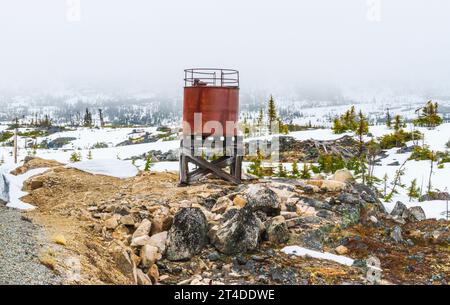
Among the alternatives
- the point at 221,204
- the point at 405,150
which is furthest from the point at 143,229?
the point at 405,150

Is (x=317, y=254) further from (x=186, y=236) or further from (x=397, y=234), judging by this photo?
(x=186, y=236)

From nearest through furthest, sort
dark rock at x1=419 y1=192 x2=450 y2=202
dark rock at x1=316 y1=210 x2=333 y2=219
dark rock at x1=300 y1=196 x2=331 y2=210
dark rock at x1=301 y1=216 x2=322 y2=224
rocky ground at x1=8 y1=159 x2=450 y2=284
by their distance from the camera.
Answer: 1. rocky ground at x1=8 y1=159 x2=450 y2=284
2. dark rock at x1=301 y1=216 x2=322 y2=224
3. dark rock at x1=316 y1=210 x2=333 y2=219
4. dark rock at x1=300 y1=196 x2=331 y2=210
5. dark rock at x1=419 y1=192 x2=450 y2=202

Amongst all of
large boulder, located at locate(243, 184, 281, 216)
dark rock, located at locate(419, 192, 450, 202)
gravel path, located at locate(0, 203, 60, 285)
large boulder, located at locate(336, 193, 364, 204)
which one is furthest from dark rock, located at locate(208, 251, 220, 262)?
dark rock, located at locate(419, 192, 450, 202)

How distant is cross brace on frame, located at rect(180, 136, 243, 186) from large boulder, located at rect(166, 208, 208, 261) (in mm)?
4298

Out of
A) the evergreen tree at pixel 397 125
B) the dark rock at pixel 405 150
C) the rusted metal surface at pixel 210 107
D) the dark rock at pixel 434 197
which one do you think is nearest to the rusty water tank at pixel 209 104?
the rusted metal surface at pixel 210 107

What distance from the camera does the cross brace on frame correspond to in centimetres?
1484

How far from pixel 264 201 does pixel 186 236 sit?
280cm

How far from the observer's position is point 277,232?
1110cm

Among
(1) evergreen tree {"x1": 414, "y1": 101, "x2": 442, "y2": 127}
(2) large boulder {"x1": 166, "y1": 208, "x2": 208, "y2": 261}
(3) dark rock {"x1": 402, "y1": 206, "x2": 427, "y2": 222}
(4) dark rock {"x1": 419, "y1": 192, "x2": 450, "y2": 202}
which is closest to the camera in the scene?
(2) large boulder {"x1": 166, "y1": 208, "x2": 208, "y2": 261}

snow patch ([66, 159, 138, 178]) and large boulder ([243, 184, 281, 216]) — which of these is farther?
snow patch ([66, 159, 138, 178])

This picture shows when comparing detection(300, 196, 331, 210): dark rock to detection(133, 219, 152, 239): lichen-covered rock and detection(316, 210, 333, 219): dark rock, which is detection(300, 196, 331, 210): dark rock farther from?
detection(133, 219, 152, 239): lichen-covered rock

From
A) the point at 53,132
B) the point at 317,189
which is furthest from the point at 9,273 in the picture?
the point at 53,132
